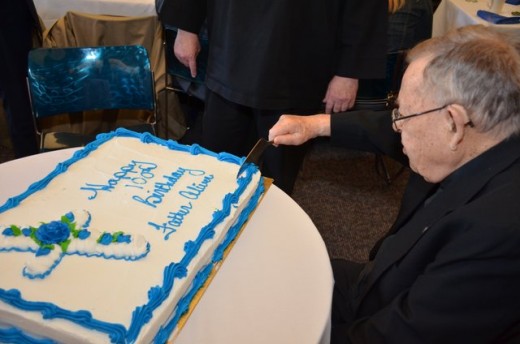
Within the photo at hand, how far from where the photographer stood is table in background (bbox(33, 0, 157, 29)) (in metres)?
2.78

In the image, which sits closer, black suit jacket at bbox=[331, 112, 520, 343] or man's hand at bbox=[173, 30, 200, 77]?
black suit jacket at bbox=[331, 112, 520, 343]

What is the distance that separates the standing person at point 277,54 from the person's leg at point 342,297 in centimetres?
64

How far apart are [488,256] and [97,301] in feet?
2.48

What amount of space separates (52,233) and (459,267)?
2.78 feet

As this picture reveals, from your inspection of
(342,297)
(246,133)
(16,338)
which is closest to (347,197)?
(246,133)

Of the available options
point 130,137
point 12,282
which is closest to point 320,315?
point 12,282

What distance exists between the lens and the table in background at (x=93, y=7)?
278 cm

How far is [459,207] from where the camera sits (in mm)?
1084

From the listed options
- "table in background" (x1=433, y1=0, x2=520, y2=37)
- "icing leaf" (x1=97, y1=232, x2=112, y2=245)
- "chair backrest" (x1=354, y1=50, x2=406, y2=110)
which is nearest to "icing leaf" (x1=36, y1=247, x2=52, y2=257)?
"icing leaf" (x1=97, y1=232, x2=112, y2=245)

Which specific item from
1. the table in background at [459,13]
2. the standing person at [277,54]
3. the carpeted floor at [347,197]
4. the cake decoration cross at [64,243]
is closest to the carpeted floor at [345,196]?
the carpeted floor at [347,197]

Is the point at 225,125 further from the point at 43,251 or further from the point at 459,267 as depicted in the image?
the point at 459,267

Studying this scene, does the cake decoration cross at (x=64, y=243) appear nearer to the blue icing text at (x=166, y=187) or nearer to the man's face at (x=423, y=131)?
the blue icing text at (x=166, y=187)

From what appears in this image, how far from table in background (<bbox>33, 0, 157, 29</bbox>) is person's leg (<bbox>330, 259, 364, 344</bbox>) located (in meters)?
1.93

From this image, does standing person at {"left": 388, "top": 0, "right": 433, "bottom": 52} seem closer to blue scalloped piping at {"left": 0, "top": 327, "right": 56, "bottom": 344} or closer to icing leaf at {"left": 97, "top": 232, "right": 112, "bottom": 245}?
icing leaf at {"left": 97, "top": 232, "right": 112, "bottom": 245}
